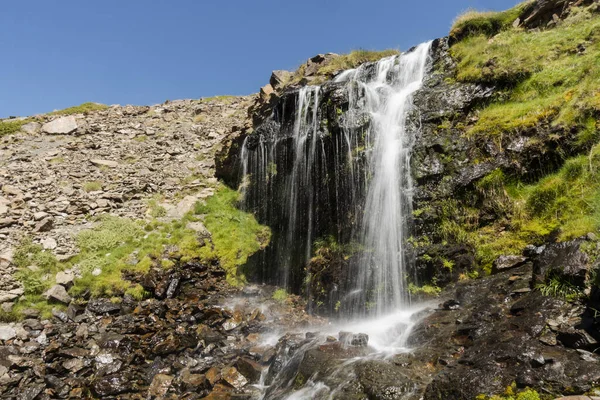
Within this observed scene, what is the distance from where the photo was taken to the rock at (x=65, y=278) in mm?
13289

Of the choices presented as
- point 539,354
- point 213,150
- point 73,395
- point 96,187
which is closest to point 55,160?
point 96,187

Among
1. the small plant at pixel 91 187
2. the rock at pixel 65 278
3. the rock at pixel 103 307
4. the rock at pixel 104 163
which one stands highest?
the rock at pixel 104 163

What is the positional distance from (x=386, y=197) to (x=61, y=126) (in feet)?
86.2

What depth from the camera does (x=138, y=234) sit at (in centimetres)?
1642

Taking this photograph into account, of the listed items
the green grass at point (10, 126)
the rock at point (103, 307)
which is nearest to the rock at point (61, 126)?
the green grass at point (10, 126)

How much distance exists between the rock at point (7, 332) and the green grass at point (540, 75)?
609 inches

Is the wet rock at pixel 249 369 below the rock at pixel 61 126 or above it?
below

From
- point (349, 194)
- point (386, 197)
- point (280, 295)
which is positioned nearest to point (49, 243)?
point (280, 295)

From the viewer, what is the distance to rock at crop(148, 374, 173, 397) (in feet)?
28.2

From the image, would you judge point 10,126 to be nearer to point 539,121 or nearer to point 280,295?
point 280,295

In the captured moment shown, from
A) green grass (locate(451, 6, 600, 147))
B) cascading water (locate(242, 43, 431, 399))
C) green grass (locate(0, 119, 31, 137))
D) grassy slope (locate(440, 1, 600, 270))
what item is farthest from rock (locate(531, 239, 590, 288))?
green grass (locate(0, 119, 31, 137))

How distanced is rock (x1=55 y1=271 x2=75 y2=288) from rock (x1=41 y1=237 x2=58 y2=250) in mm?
1684

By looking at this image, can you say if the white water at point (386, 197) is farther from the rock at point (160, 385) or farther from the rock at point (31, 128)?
the rock at point (31, 128)

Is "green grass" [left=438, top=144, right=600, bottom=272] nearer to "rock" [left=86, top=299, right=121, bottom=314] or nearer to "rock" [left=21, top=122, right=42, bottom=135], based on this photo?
"rock" [left=86, top=299, right=121, bottom=314]
